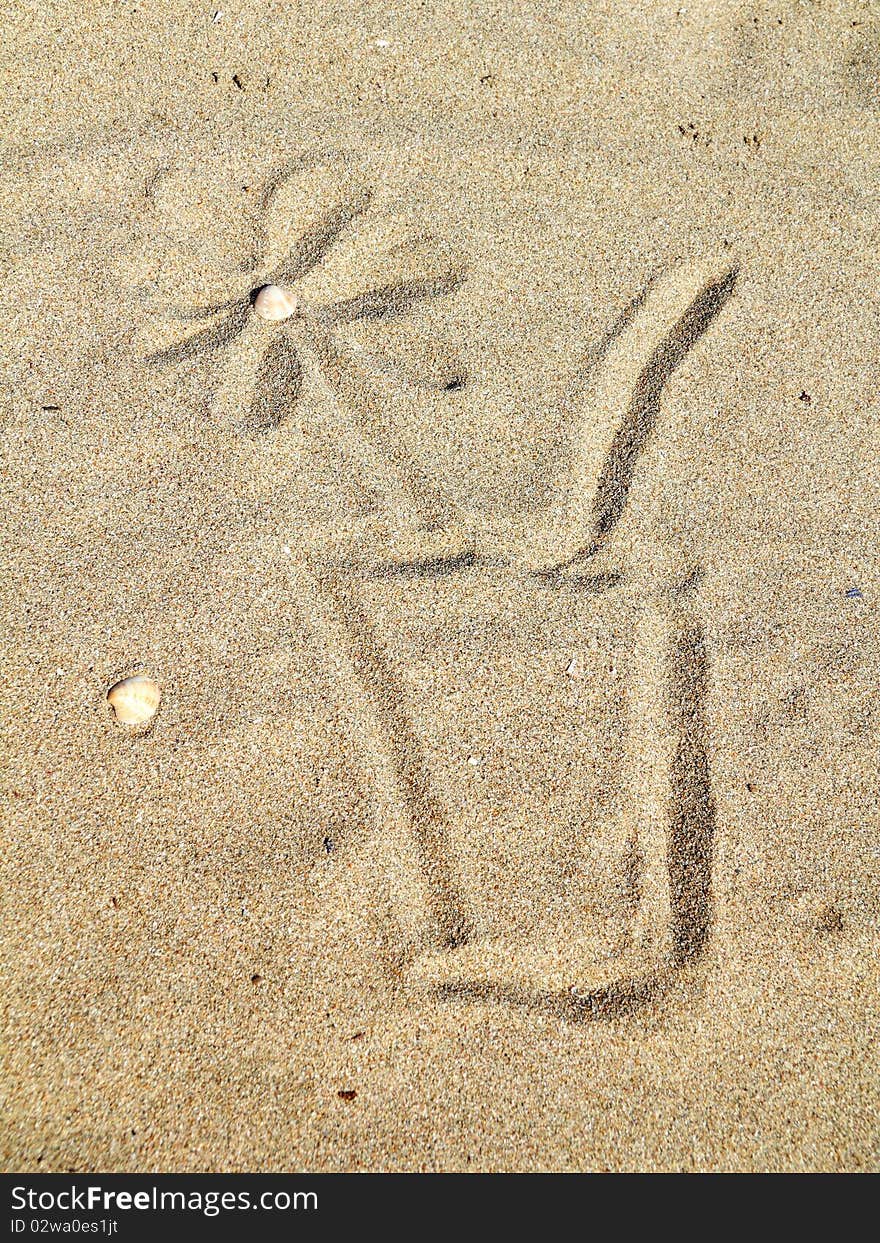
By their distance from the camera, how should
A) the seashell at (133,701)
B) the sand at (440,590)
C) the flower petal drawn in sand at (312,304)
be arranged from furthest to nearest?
1. the flower petal drawn in sand at (312,304)
2. the seashell at (133,701)
3. the sand at (440,590)

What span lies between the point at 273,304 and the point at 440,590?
682 mm

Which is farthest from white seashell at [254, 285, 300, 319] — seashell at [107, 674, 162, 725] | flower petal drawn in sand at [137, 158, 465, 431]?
seashell at [107, 674, 162, 725]

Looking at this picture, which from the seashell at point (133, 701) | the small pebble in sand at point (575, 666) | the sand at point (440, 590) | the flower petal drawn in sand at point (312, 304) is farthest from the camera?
the flower petal drawn in sand at point (312, 304)

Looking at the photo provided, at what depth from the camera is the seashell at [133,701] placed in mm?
1563

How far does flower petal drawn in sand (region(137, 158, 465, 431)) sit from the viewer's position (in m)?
1.88

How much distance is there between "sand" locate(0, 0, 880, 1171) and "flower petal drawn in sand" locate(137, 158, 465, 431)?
0.01 m

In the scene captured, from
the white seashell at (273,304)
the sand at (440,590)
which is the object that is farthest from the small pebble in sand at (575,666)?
the white seashell at (273,304)

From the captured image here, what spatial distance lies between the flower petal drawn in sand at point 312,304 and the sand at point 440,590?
0.03ft

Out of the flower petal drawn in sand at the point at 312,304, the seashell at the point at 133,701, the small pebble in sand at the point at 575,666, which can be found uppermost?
the flower petal drawn in sand at the point at 312,304

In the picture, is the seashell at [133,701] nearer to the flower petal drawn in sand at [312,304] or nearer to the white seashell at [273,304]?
the flower petal drawn in sand at [312,304]

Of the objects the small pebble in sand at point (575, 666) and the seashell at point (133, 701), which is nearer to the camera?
the seashell at point (133, 701)

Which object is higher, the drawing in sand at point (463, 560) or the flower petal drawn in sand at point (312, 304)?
the flower petal drawn in sand at point (312, 304)

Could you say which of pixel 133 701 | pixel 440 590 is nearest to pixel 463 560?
pixel 440 590

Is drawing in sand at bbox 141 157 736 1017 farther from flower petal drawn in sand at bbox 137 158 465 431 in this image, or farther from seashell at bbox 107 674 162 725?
seashell at bbox 107 674 162 725
